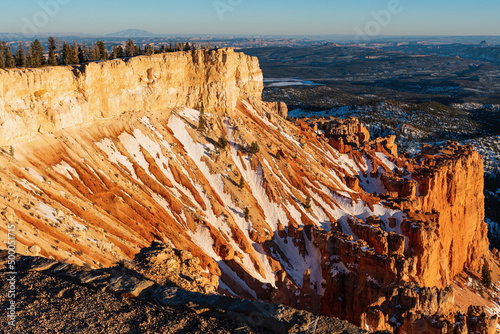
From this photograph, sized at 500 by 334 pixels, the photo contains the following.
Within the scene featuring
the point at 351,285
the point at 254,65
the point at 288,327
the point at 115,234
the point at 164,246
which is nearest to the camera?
the point at 288,327

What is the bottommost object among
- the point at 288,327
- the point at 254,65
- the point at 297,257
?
the point at 297,257

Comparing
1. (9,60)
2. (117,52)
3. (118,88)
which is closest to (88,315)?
(9,60)

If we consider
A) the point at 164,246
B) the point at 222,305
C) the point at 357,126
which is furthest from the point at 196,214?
the point at 357,126

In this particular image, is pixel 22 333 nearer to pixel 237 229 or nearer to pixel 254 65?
pixel 237 229

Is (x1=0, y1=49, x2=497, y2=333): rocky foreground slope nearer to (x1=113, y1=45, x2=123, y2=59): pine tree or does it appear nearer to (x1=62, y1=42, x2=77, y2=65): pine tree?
(x1=62, y1=42, x2=77, y2=65): pine tree

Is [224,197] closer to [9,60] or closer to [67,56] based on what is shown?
[67,56]

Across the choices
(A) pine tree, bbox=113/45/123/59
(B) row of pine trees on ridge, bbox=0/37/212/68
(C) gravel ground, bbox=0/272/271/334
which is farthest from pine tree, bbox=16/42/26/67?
(C) gravel ground, bbox=0/272/271/334
